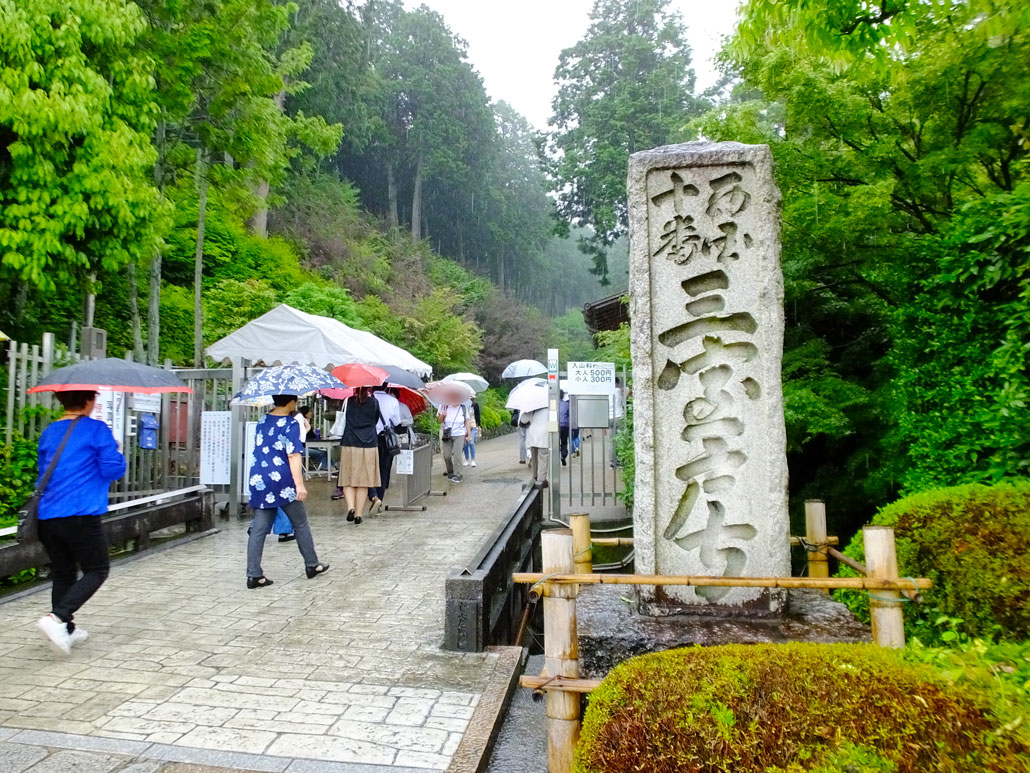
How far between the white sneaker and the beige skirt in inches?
178

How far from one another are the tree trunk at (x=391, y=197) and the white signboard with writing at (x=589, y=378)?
3048cm

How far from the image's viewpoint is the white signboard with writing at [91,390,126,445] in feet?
24.7

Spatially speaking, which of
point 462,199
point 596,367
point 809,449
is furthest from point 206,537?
point 462,199

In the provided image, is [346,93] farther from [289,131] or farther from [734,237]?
[734,237]

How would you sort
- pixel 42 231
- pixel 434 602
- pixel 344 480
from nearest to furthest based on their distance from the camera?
1. pixel 434 602
2. pixel 42 231
3. pixel 344 480

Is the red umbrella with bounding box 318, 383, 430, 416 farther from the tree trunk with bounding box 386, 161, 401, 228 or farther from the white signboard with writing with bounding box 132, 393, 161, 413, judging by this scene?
the tree trunk with bounding box 386, 161, 401, 228

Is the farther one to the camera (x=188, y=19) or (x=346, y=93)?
(x=346, y=93)

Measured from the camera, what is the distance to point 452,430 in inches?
516

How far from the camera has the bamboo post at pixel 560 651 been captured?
2910 millimetres

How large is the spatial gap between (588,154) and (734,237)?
29.3m

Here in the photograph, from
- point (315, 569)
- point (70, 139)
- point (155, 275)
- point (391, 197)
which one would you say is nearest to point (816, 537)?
point (315, 569)

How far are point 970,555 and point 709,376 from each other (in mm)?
1676

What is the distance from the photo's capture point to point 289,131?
1264 cm

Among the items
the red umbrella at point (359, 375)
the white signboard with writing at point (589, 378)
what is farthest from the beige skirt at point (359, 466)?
the white signboard with writing at point (589, 378)
